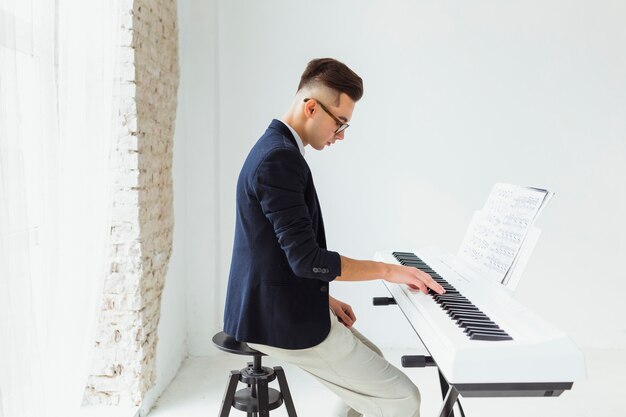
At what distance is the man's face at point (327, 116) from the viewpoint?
6.13ft

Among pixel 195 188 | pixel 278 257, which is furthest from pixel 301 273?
pixel 195 188

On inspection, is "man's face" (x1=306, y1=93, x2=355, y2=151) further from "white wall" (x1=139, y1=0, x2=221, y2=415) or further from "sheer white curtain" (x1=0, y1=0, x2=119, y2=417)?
"white wall" (x1=139, y1=0, x2=221, y2=415)

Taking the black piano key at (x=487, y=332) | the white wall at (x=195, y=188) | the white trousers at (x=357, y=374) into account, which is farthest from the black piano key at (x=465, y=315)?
the white wall at (x=195, y=188)

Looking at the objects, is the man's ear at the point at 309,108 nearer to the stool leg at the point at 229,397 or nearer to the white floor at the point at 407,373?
the stool leg at the point at 229,397

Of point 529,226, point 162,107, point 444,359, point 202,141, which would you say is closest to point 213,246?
point 202,141

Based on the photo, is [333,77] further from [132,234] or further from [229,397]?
[132,234]

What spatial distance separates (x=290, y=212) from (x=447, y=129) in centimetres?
228

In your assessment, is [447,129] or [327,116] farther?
[447,129]

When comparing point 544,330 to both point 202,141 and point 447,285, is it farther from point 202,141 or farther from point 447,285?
point 202,141

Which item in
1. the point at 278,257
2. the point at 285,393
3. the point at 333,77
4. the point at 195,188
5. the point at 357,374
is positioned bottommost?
the point at 285,393

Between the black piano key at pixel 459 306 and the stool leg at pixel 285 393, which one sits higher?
the black piano key at pixel 459 306

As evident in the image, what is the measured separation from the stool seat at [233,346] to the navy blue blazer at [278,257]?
74 millimetres

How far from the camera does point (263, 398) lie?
1.95m

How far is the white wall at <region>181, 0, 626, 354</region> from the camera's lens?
3.66 m
